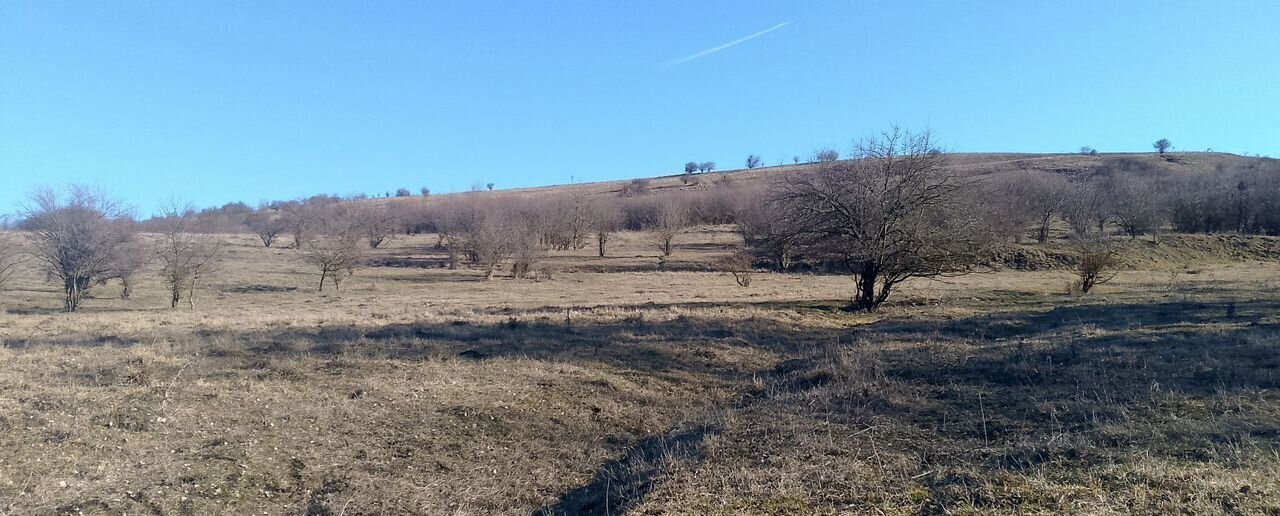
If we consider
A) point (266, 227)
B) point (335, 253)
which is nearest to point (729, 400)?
point (335, 253)

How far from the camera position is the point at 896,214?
22.7 m

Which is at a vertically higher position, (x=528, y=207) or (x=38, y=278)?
(x=528, y=207)

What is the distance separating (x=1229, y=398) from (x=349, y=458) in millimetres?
10432

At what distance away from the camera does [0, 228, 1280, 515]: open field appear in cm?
575

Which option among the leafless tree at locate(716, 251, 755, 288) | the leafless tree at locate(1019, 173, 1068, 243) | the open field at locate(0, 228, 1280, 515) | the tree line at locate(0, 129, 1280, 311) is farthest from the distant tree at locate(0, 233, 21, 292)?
the leafless tree at locate(1019, 173, 1068, 243)

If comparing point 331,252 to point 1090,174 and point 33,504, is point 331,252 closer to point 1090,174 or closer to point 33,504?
point 33,504

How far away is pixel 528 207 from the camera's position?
88.8 metres

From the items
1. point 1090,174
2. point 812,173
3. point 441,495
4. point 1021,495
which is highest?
point 1090,174

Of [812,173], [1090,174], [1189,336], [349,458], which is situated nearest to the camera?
[349,458]

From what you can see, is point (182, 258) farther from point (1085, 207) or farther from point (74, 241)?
point (1085, 207)

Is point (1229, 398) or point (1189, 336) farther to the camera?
point (1189, 336)

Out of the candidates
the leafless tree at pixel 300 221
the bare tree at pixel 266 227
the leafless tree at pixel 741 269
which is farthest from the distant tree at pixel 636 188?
the leafless tree at pixel 741 269

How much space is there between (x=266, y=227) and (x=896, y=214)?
8155cm

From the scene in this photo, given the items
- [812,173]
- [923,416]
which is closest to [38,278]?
[812,173]
